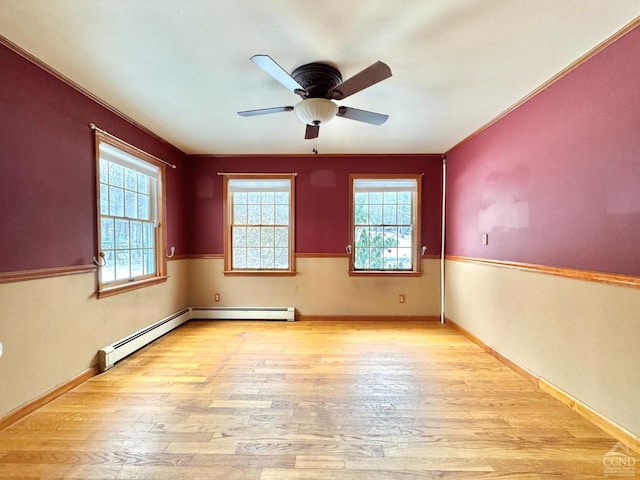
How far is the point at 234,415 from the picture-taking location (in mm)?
1926

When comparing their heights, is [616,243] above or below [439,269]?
above

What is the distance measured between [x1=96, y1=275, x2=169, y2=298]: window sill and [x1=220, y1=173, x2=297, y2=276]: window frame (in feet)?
2.97

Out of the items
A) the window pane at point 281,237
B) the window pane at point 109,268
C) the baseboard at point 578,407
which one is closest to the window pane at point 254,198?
the window pane at point 281,237

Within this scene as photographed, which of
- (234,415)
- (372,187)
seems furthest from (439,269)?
(234,415)

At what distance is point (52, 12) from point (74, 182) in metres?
1.23

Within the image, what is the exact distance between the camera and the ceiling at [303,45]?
1544 mm

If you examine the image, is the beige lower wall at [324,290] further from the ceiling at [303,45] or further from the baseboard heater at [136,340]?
the ceiling at [303,45]

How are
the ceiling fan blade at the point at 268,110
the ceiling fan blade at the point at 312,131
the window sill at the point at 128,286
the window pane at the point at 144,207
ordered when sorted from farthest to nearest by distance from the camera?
the window pane at the point at 144,207
the window sill at the point at 128,286
the ceiling fan blade at the point at 312,131
the ceiling fan blade at the point at 268,110

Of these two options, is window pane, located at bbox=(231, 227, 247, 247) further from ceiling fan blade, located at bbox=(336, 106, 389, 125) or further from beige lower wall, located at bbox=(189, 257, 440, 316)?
ceiling fan blade, located at bbox=(336, 106, 389, 125)

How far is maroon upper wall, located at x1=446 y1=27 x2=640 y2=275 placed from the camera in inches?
66.2

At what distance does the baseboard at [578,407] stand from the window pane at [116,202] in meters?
4.09

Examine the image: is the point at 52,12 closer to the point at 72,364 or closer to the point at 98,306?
the point at 98,306

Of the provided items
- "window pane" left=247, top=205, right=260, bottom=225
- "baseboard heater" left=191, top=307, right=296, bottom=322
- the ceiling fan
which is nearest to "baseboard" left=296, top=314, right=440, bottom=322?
"baseboard heater" left=191, top=307, right=296, bottom=322

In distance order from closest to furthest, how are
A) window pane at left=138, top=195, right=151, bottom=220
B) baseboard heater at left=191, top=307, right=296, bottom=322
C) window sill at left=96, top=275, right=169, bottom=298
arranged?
window sill at left=96, top=275, right=169, bottom=298 < window pane at left=138, top=195, right=151, bottom=220 < baseboard heater at left=191, top=307, right=296, bottom=322
